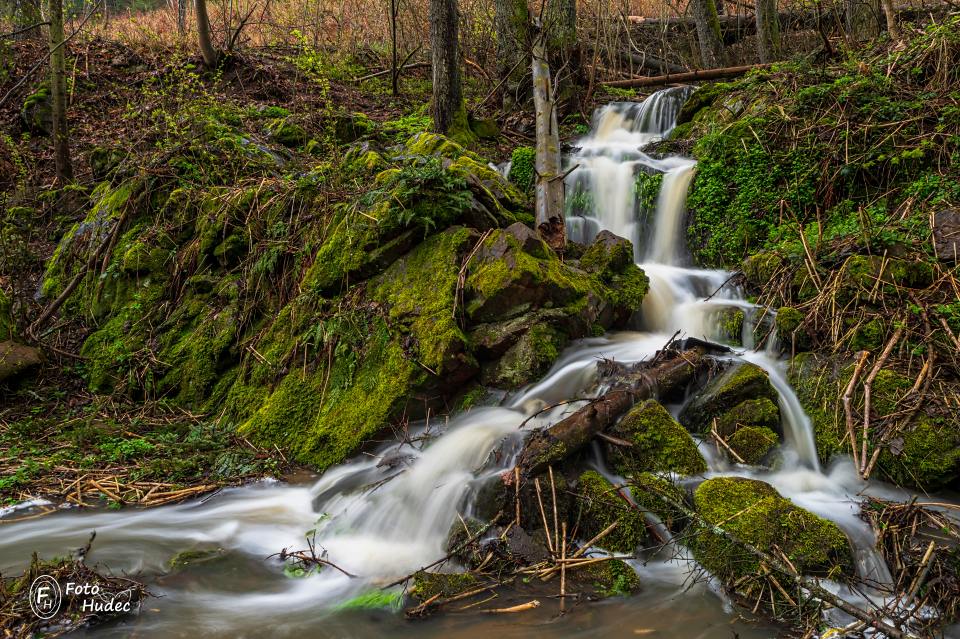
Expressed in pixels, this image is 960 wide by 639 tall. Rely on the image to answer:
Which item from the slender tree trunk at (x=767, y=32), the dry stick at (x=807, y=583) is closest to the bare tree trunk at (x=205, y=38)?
the slender tree trunk at (x=767, y=32)

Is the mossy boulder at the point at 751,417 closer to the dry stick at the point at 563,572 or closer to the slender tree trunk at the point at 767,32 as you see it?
the dry stick at the point at 563,572

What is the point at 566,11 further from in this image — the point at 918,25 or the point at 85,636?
the point at 85,636

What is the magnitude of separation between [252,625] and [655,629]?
6.78ft

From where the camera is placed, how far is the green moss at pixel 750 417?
14.3 feet

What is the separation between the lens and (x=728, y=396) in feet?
14.7

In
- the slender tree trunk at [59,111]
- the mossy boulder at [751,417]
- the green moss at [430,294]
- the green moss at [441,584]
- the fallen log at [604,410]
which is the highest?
the slender tree trunk at [59,111]

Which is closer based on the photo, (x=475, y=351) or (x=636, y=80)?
(x=475, y=351)

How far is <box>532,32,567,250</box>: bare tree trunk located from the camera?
6.96 meters

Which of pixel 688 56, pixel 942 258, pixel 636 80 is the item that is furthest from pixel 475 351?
pixel 688 56

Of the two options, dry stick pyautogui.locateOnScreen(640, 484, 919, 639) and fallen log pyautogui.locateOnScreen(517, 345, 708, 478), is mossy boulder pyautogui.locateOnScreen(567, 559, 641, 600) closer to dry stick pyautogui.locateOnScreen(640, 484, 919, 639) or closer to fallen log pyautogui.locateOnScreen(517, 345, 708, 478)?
dry stick pyautogui.locateOnScreen(640, 484, 919, 639)

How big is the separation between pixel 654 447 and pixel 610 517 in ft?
2.25

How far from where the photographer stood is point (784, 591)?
2961 millimetres

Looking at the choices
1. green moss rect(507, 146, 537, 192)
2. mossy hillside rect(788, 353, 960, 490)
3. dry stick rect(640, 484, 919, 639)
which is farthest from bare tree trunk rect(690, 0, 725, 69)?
dry stick rect(640, 484, 919, 639)

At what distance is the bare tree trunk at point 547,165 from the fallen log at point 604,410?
2525 mm
